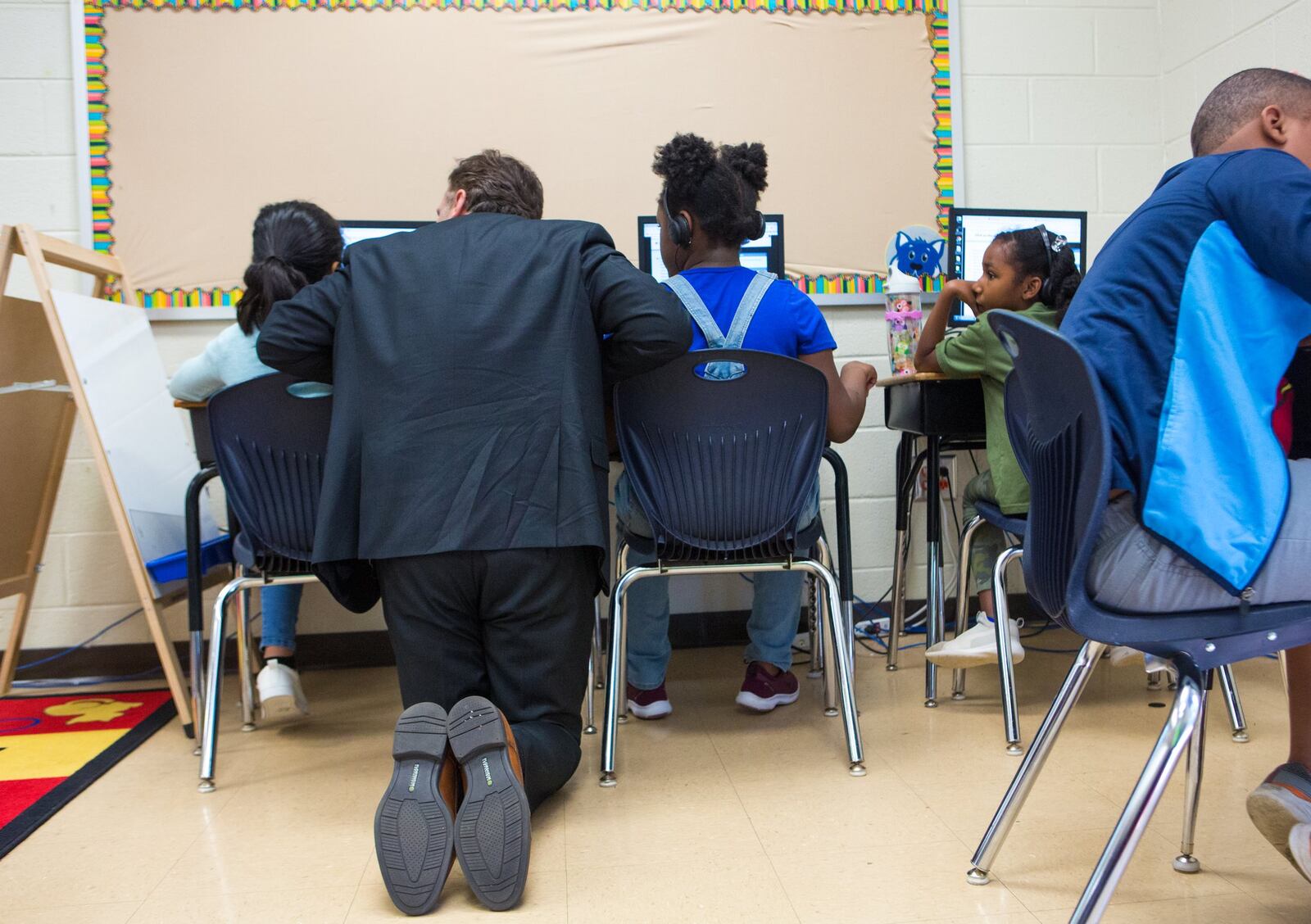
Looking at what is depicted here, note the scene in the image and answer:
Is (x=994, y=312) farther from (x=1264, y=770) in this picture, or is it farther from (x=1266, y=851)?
(x=1264, y=770)

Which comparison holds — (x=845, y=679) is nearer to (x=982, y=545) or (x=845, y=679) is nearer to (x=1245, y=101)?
(x=982, y=545)

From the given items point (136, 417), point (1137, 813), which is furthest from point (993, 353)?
point (136, 417)

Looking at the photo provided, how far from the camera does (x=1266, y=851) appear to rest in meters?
1.43

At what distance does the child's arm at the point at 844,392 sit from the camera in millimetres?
1943

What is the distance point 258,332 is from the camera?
2.17 m

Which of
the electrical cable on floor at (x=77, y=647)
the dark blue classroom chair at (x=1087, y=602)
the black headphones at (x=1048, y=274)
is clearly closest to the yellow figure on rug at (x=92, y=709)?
the electrical cable on floor at (x=77, y=647)

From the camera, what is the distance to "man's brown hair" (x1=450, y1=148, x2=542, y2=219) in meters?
1.73

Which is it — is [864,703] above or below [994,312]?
below

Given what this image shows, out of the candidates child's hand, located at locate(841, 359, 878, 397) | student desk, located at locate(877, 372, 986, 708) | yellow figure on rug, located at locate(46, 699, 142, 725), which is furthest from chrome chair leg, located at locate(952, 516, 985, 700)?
yellow figure on rug, located at locate(46, 699, 142, 725)

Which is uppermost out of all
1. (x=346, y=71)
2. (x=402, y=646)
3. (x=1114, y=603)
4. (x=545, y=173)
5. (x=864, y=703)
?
(x=346, y=71)

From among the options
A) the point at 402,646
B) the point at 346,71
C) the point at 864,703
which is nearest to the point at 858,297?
the point at 864,703

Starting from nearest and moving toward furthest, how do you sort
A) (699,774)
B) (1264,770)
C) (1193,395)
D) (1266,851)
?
(1193,395) < (1266,851) < (1264,770) < (699,774)

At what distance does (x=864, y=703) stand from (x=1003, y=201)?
5.41 feet

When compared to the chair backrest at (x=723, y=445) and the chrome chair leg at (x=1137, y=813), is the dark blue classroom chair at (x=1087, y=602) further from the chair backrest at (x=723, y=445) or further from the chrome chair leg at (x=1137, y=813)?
the chair backrest at (x=723, y=445)
